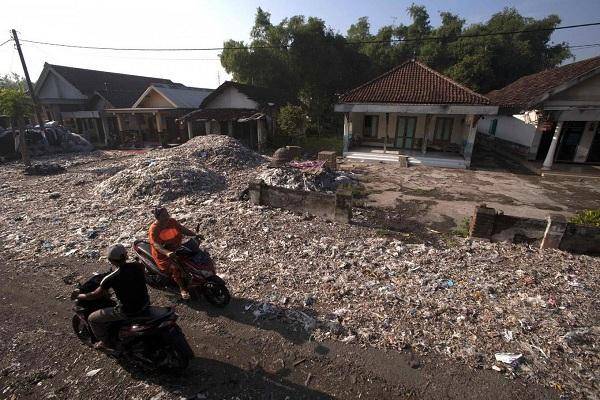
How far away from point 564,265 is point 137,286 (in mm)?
7346

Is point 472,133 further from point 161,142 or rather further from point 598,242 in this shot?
point 161,142

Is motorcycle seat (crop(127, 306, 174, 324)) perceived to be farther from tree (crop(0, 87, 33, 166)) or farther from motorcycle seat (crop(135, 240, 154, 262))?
tree (crop(0, 87, 33, 166))

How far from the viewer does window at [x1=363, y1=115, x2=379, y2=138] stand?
1955cm

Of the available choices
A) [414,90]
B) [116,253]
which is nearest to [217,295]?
[116,253]

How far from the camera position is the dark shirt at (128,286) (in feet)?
10.8

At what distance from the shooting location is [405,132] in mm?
18922

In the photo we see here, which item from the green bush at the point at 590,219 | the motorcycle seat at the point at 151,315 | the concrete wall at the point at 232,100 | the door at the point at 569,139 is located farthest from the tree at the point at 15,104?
the door at the point at 569,139

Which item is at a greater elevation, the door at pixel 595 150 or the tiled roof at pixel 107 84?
the tiled roof at pixel 107 84

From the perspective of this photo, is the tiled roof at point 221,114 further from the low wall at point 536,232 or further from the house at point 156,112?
the low wall at point 536,232

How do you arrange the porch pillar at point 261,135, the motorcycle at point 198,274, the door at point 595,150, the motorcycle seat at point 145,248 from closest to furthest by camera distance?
the motorcycle at point 198,274
the motorcycle seat at point 145,248
the door at point 595,150
the porch pillar at point 261,135

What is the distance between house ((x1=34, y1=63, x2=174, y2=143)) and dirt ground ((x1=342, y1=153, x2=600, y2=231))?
23.1 meters

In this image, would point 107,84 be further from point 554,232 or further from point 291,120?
point 554,232

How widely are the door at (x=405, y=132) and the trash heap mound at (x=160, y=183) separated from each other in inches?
481

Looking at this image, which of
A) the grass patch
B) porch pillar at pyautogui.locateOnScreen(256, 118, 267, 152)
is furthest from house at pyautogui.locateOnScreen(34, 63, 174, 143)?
the grass patch
